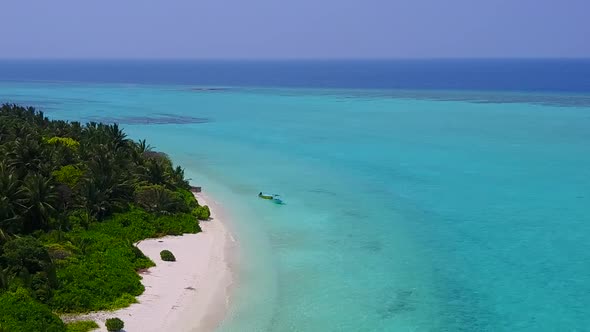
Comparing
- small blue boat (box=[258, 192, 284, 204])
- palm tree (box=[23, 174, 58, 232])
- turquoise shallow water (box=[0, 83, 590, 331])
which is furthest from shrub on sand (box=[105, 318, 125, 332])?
small blue boat (box=[258, 192, 284, 204])

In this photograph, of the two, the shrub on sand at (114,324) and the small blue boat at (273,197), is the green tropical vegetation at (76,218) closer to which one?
the shrub on sand at (114,324)

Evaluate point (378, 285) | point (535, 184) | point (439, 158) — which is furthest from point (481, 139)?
point (378, 285)

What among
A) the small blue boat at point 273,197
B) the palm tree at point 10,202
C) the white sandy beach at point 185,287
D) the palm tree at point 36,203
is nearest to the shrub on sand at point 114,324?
the white sandy beach at point 185,287

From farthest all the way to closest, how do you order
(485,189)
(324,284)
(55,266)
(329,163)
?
(329,163) < (485,189) < (324,284) < (55,266)

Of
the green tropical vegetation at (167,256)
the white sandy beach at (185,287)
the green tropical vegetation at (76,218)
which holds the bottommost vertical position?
the white sandy beach at (185,287)

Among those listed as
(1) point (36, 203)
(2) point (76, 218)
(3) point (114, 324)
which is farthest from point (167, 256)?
(3) point (114, 324)

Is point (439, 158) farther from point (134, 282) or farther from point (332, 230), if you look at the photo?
point (134, 282)
